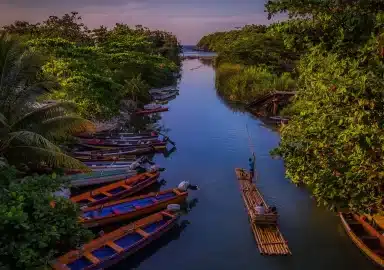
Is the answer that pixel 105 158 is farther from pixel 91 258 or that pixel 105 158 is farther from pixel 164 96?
pixel 164 96

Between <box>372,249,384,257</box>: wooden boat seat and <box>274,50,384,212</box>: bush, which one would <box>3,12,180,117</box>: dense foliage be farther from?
<box>372,249,384,257</box>: wooden boat seat

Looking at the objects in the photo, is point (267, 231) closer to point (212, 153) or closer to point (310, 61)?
point (310, 61)

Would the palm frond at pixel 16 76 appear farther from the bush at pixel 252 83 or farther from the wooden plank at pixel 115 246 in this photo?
the bush at pixel 252 83

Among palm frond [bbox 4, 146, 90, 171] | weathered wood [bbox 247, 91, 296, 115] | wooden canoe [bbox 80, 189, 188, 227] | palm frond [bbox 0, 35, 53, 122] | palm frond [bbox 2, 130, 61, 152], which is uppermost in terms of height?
palm frond [bbox 0, 35, 53, 122]

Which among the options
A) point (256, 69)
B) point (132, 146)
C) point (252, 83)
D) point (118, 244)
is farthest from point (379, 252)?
point (256, 69)

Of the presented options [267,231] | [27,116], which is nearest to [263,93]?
[267,231]

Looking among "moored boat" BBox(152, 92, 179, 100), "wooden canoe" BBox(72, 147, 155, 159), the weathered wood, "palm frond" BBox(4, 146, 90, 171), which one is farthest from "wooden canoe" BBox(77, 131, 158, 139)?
"moored boat" BBox(152, 92, 179, 100)
